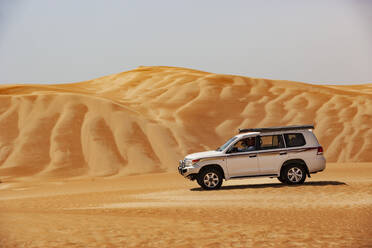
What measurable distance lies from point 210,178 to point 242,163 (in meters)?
1.10

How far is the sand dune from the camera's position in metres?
34.2

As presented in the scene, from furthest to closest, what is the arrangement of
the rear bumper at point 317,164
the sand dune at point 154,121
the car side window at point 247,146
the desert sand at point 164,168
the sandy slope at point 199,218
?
the sand dune at point 154,121 < the rear bumper at point 317,164 < the car side window at point 247,146 < the desert sand at point 164,168 < the sandy slope at point 199,218

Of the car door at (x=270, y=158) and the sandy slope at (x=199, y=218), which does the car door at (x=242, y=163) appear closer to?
the car door at (x=270, y=158)

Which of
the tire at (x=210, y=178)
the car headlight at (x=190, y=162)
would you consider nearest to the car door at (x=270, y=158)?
the tire at (x=210, y=178)

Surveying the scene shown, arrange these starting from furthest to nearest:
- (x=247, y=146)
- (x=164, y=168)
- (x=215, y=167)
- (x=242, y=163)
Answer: (x=164, y=168) < (x=247, y=146) < (x=215, y=167) < (x=242, y=163)

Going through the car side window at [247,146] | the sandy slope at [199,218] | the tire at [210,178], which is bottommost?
the sandy slope at [199,218]

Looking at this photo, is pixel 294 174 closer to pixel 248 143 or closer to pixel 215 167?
pixel 248 143

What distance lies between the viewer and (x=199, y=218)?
36.6 feet

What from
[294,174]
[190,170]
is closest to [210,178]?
[190,170]

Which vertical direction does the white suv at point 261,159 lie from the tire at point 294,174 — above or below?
above

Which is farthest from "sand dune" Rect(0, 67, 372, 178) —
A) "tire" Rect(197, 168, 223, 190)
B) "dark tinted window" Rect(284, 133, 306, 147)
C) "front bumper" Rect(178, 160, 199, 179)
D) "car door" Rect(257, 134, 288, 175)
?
"dark tinted window" Rect(284, 133, 306, 147)

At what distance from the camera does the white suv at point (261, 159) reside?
17.2m

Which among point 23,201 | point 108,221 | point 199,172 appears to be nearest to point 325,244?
point 108,221

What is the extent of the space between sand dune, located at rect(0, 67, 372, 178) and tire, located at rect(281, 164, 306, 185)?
16197 mm
